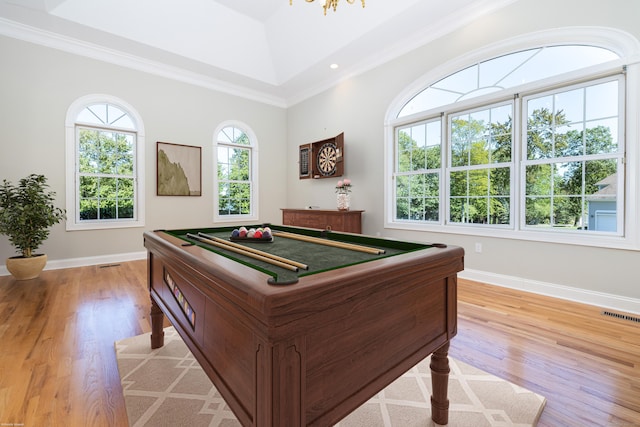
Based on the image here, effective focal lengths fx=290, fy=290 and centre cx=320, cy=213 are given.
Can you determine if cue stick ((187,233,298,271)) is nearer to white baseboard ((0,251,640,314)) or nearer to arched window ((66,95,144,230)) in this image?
white baseboard ((0,251,640,314))

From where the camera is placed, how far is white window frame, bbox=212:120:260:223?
5.77 m

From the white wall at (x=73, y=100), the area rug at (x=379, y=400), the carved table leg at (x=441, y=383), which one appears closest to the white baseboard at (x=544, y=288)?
Answer: the white wall at (x=73, y=100)

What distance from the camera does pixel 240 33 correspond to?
500cm

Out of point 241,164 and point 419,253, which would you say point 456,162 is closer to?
point 419,253

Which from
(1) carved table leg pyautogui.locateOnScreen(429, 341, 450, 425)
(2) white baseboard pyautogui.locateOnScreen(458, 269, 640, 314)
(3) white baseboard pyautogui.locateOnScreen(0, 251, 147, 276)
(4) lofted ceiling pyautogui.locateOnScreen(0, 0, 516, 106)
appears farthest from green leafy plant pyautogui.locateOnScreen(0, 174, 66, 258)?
(2) white baseboard pyautogui.locateOnScreen(458, 269, 640, 314)

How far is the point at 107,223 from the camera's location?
15.5 ft

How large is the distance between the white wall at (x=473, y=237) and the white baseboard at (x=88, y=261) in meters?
3.33

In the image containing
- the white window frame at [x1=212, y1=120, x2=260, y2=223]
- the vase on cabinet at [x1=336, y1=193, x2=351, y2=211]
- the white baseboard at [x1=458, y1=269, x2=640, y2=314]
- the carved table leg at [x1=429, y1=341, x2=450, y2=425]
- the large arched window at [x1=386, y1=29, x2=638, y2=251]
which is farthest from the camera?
the white window frame at [x1=212, y1=120, x2=260, y2=223]

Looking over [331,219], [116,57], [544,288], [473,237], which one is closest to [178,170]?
[116,57]

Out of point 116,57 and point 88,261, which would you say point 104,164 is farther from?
point 116,57

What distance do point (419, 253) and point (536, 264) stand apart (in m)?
2.82

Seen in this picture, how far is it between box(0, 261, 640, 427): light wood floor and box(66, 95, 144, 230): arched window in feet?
5.37

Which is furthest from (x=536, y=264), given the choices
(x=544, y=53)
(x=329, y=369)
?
(x=329, y=369)

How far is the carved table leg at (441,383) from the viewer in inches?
52.7
